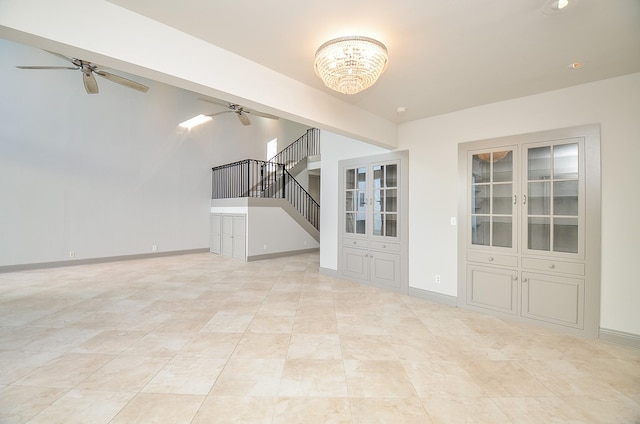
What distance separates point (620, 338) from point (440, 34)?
12.0 feet

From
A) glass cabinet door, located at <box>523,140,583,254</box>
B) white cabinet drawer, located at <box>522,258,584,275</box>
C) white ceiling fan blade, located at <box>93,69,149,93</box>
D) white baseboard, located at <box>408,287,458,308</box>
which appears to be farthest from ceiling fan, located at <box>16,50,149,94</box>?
white cabinet drawer, located at <box>522,258,584,275</box>

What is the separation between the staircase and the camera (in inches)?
351

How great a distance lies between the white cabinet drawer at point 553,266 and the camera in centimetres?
322

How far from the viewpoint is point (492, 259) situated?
382 cm

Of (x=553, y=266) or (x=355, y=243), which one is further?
(x=355, y=243)

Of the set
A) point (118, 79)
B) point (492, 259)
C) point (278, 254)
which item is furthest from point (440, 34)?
point (278, 254)

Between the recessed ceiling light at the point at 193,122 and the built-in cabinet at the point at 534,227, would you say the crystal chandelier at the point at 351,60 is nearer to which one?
the built-in cabinet at the point at 534,227

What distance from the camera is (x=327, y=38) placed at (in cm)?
237

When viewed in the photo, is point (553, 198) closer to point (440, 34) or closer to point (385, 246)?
point (385, 246)

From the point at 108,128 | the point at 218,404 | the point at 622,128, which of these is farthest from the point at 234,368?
the point at 108,128

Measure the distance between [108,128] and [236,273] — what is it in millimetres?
5004

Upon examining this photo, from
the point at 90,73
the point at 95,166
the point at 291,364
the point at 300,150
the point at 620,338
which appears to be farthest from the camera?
the point at 300,150

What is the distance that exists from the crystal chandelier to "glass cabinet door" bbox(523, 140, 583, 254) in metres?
2.64

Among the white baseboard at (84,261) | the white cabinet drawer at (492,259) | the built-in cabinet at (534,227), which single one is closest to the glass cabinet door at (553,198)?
the built-in cabinet at (534,227)
